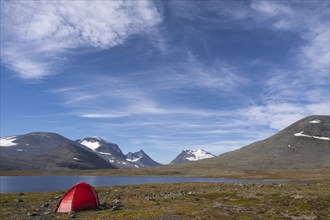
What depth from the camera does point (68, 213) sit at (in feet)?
118

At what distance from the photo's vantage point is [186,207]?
39.4 meters

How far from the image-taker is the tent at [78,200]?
1473 inches

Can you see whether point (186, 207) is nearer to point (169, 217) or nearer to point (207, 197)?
point (169, 217)

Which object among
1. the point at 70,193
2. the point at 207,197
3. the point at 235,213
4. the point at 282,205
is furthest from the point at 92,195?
the point at 282,205

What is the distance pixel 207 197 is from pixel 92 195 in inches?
814

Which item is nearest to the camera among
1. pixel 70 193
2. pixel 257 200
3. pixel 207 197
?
pixel 70 193

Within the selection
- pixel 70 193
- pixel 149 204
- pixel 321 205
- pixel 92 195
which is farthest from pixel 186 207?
pixel 321 205

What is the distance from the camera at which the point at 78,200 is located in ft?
125

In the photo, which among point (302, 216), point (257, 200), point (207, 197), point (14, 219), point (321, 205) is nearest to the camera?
point (14, 219)

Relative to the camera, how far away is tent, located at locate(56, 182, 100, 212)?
123ft

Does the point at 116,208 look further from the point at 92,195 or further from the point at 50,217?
the point at 50,217

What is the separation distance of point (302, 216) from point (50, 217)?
2614 centimetres

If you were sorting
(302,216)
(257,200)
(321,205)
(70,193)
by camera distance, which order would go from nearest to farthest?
(302,216)
(70,193)
(321,205)
(257,200)

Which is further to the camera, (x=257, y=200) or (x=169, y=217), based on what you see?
(x=257, y=200)
